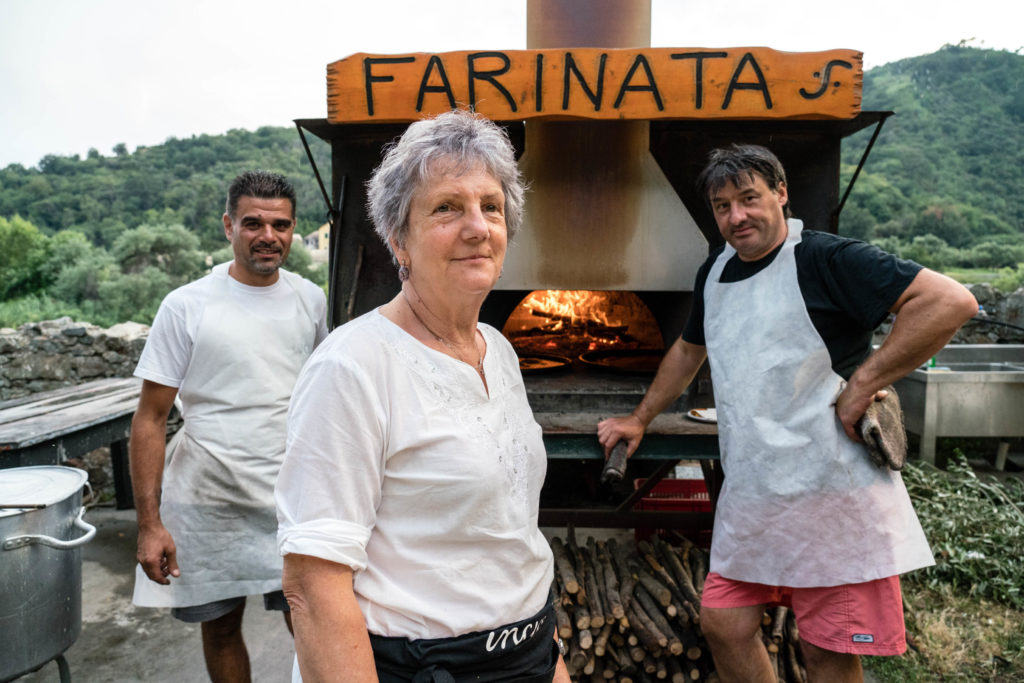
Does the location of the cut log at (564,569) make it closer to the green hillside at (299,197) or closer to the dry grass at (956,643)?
the dry grass at (956,643)

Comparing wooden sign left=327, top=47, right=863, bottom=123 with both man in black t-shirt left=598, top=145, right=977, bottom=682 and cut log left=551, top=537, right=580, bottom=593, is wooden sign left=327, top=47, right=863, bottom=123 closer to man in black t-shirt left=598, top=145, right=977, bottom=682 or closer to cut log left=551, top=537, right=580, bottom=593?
man in black t-shirt left=598, top=145, right=977, bottom=682

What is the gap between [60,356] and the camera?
6539mm

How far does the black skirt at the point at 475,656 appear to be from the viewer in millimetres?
1183

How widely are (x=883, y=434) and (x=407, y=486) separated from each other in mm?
1564

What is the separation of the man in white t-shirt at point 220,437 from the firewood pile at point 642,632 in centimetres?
127

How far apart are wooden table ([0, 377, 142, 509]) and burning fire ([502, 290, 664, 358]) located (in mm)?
2652

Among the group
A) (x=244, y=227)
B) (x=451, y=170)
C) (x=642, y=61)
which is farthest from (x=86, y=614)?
(x=642, y=61)

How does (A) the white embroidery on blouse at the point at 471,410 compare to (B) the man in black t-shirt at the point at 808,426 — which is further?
(B) the man in black t-shirt at the point at 808,426

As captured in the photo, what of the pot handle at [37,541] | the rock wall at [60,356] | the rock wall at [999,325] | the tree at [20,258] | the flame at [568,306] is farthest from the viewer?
the tree at [20,258]

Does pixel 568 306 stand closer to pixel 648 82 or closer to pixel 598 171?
pixel 598 171

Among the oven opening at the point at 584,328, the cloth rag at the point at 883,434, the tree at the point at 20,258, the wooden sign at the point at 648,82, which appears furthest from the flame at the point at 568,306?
the tree at the point at 20,258

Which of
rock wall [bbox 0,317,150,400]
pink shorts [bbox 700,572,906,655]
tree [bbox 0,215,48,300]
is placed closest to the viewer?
pink shorts [bbox 700,572,906,655]

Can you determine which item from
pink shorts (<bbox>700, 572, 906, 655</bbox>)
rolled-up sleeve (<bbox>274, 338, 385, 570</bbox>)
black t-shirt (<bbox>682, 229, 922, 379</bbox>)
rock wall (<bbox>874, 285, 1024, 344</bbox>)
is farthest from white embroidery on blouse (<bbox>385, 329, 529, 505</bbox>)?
rock wall (<bbox>874, 285, 1024, 344</bbox>)

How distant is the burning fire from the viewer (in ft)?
13.2
